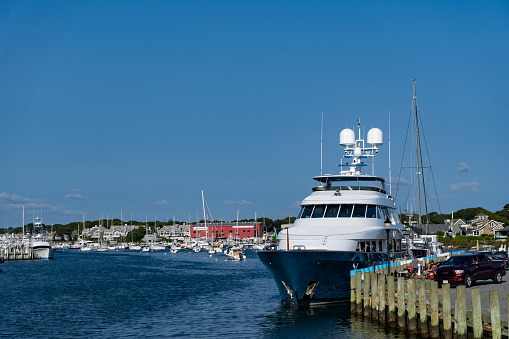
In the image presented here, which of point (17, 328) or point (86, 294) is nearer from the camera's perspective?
point (17, 328)

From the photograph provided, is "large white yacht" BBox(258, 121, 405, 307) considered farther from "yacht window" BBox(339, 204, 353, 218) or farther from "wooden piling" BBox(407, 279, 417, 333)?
"wooden piling" BBox(407, 279, 417, 333)

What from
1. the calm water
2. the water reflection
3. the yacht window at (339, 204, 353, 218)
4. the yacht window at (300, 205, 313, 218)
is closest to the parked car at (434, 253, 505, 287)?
the water reflection

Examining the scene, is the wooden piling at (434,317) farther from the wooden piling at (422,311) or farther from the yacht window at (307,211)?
the yacht window at (307,211)

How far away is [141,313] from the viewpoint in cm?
3700

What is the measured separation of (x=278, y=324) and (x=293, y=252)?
3846 millimetres

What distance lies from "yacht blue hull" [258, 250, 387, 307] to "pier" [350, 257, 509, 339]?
94 centimetres

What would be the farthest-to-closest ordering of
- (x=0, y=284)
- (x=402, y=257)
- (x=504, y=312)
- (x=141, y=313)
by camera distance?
1. (x=0, y=284)
2. (x=402, y=257)
3. (x=141, y=313)
4. (x=504, y=312)

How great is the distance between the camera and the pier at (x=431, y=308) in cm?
2044

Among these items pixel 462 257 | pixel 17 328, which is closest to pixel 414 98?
pixel 462 257

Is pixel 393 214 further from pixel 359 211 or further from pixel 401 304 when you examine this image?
pixel 401 304

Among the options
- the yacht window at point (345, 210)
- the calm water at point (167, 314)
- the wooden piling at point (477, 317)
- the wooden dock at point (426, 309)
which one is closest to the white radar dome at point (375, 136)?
the yacht window at point (345, 210)

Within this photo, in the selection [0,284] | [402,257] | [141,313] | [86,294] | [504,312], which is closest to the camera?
[504,312]

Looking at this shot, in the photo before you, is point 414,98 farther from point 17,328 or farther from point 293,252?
point 17,328

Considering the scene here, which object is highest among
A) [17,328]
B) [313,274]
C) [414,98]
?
[414,98]
